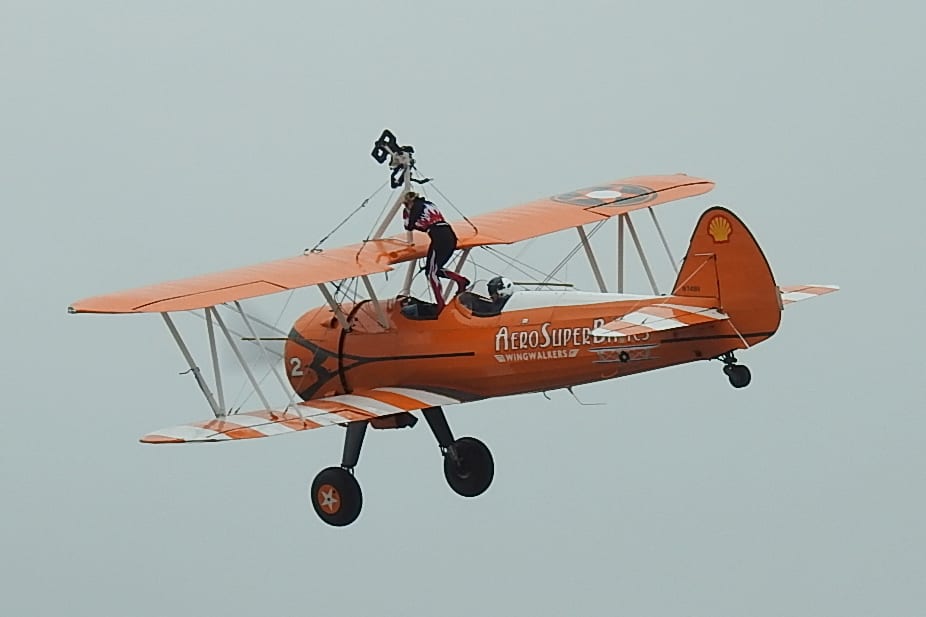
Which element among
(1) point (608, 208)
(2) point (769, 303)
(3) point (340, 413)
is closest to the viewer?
(2) point (769, 303)

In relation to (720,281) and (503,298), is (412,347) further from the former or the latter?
(720,281)

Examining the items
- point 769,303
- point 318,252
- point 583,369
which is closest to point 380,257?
point 318,252

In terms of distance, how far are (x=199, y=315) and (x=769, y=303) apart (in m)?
5.12

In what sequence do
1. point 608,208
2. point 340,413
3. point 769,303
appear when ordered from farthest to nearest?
point 608,208 < point 340,413 < point 769,303

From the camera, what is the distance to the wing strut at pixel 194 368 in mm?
23406

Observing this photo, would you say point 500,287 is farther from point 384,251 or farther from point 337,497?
point 337,497

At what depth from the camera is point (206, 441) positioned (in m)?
23.1

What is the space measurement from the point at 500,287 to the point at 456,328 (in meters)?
0.56

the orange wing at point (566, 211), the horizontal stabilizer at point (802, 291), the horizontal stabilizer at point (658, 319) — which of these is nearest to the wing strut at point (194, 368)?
the orange wing at point (566, 211)

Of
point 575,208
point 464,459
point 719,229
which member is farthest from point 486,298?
point 719,229

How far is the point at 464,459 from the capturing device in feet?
83.5

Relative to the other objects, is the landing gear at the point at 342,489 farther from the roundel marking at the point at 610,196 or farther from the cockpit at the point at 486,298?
the roundel marking at the point at 610,196

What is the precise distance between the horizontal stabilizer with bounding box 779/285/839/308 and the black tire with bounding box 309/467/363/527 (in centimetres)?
435

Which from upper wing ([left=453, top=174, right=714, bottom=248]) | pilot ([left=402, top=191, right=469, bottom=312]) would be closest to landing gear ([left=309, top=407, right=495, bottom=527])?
pilot ([left=402, top=191, right=469, bottom=312])
